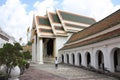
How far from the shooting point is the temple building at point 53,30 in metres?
32.2

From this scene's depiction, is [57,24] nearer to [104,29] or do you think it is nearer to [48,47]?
[48,47]

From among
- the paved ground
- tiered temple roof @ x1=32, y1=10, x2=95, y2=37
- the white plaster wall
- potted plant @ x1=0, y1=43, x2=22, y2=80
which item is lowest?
the paved ground

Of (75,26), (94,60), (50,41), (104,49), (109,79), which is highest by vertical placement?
(75,26)

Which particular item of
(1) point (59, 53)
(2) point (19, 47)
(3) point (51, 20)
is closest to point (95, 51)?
(2) point (19, 47)

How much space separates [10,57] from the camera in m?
9.30

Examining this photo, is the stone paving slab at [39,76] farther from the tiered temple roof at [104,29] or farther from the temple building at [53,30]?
the temple building at [53,30]

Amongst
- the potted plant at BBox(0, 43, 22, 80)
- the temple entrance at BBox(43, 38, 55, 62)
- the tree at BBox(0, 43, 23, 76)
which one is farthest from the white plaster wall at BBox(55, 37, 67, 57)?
the tree at BBox(0, 43, 23, 76)

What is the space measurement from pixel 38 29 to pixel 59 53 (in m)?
6.19

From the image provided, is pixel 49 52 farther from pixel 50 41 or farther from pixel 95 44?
pixel 95 44

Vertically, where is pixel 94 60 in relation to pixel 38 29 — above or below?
below

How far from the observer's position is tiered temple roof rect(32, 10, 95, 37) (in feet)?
106

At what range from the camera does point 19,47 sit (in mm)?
9672

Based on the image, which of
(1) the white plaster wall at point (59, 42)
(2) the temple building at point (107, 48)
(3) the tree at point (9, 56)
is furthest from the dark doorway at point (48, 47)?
(3) the tree at point (9, 56)

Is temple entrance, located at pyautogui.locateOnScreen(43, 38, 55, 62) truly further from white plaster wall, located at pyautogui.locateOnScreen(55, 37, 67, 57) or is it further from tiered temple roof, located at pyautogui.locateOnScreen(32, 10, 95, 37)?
tiered temple roof, located at pyautogui.locateOnScreen(32, 10, 95, 37)
